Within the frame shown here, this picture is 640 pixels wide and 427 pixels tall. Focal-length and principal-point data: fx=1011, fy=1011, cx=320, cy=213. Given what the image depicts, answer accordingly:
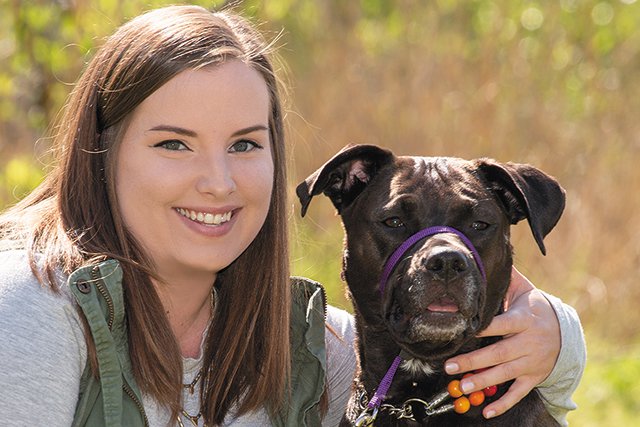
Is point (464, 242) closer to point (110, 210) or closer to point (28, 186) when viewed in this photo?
point (110, 210)

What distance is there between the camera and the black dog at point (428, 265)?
11.4ft

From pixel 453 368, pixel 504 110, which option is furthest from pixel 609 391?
pixel 453 368

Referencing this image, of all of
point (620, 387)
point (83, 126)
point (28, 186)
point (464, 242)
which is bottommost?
point (620, 387)

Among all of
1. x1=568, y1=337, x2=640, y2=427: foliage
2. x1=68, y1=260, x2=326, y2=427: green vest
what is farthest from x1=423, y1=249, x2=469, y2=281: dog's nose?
x1=568, y1=337, x2=640, y2=427: foliage

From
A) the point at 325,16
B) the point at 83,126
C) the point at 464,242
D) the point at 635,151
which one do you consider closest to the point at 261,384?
the point at 464,242

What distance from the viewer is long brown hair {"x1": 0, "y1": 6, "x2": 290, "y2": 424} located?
3344mm

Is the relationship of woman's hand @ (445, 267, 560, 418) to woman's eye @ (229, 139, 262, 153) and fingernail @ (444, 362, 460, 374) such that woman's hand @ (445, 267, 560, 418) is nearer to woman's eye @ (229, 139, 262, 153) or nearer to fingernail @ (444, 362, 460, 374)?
fingernail @ (444, 362, 460, 374)

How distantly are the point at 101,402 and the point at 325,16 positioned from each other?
8071 millimetres

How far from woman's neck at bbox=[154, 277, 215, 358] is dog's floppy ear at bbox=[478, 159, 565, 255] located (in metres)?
1.15

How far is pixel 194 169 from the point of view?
11.0ft

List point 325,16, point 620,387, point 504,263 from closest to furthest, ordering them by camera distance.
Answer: point 504,263 → point 620,387 → point 325,16

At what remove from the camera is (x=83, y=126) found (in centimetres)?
348

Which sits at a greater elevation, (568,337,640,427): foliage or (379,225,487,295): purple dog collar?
(379,225,487,295): purple dog collar

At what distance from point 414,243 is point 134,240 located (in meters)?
0.98
